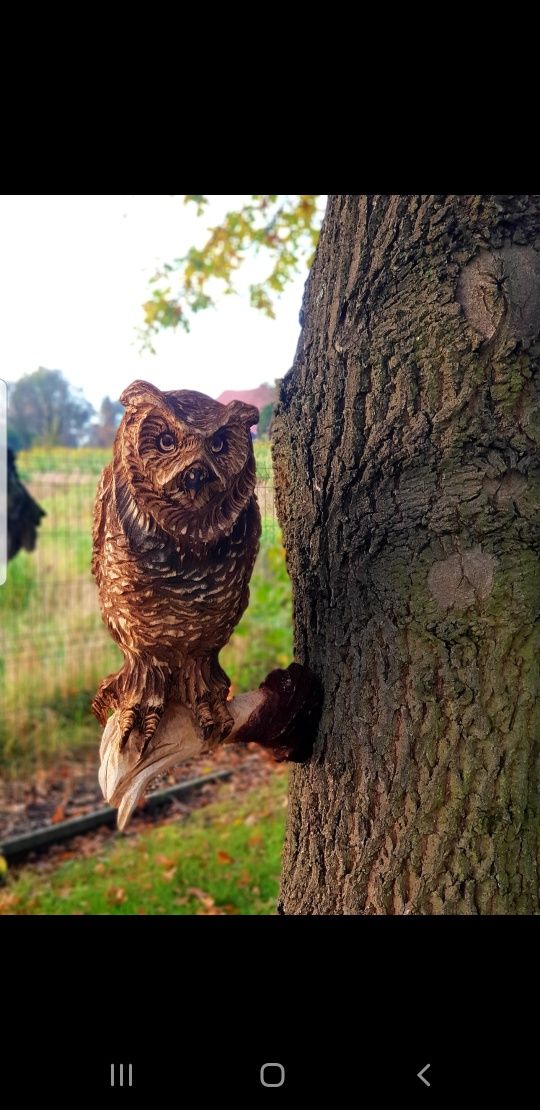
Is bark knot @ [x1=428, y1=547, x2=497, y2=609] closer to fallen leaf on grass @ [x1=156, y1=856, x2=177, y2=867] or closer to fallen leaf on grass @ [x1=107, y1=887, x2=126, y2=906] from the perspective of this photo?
fallen leaf on grass @ [x1=107, y1=887, x2=126, y2=906]

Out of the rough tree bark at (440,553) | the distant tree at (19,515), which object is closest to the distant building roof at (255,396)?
the rough tree bark at (440,553)

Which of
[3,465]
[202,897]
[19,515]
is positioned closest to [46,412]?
[19,515]

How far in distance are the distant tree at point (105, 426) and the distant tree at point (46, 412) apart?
0.22ft

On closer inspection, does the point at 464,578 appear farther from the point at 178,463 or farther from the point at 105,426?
the point at 105,426

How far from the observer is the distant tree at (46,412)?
3.48 m

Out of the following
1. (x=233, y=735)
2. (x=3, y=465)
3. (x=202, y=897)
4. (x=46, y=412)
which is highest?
(x=46, y=412)

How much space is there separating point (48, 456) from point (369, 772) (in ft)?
10.8

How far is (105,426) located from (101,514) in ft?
7.73

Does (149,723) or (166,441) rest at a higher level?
(166,441)

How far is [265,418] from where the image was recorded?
148 centimetres

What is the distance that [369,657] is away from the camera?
3.86 feet

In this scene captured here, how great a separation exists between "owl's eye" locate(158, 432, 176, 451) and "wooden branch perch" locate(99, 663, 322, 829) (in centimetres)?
39

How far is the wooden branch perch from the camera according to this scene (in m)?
1.10
